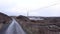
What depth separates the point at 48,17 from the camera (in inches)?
905

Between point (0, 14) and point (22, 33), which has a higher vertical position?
point (0, 14)

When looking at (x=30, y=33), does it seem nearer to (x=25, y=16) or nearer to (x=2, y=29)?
(x=2, y=29)

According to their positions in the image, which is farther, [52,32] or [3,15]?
[3,15]

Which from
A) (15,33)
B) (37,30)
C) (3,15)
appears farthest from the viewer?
(3,15)

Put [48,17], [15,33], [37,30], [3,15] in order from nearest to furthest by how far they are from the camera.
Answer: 1. [15,33]
2. [37,30]
3. [3,15]
4. [48,17]

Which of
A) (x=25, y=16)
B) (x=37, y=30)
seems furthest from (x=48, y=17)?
(x=37, y=30)

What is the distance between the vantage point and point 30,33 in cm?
1320

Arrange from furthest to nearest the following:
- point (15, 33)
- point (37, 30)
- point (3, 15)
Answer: point (3, 15)
point (37, 30)
point (15, 33)

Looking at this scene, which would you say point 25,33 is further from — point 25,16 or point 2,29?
point 25,16

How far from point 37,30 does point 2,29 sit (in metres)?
2.37

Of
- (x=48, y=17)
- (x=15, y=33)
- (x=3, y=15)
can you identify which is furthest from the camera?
(x=48, y=17)

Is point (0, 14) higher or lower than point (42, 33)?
higher

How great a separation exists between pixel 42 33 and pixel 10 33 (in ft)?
6.67

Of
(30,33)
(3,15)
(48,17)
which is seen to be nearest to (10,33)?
(30,33)
